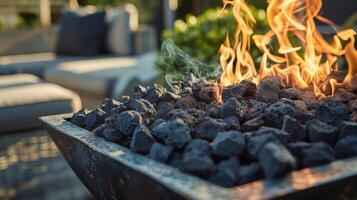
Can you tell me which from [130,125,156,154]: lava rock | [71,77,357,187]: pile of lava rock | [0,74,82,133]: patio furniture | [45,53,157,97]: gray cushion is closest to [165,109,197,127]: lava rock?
[71,77,357,187]: pile of lava rock

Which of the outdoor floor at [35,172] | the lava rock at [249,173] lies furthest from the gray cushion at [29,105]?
the lava rock at [249,173]

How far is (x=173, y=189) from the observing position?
775 mm

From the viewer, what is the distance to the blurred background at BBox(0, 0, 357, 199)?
5.40 ft

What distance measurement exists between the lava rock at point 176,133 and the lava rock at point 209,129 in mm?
30

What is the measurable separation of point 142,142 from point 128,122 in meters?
0.13

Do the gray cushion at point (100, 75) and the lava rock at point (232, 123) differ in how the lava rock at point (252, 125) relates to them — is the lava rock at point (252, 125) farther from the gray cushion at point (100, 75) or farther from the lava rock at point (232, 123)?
the gray cushion at point (100, 75)

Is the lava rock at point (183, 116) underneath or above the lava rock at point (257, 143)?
underneath

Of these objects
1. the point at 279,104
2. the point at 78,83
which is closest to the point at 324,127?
the point at 279,104

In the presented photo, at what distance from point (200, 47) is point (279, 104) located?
1.83m

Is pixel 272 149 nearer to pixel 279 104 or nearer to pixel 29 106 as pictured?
pixel 279 104

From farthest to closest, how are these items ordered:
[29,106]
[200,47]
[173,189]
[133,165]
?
1. [200,47]
2. [29,106]
3. [133,165]
4. [173,189]

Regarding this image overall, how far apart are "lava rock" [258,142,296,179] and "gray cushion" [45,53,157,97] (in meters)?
2.23

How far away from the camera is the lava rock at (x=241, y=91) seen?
4.32 feet

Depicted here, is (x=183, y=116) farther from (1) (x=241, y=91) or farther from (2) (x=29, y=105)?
(2) (x=29, y=105)
